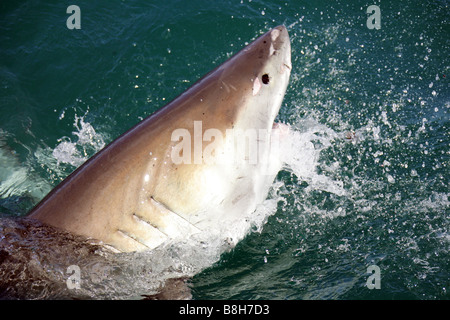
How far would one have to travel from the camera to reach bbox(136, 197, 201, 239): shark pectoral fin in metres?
1.77

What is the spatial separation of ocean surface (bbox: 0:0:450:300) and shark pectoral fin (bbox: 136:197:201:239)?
0.19 metres

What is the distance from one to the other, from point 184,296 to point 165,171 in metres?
0.54

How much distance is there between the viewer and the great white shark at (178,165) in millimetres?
1762

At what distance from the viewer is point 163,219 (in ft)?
5.89

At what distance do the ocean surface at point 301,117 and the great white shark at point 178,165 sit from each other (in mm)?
220
